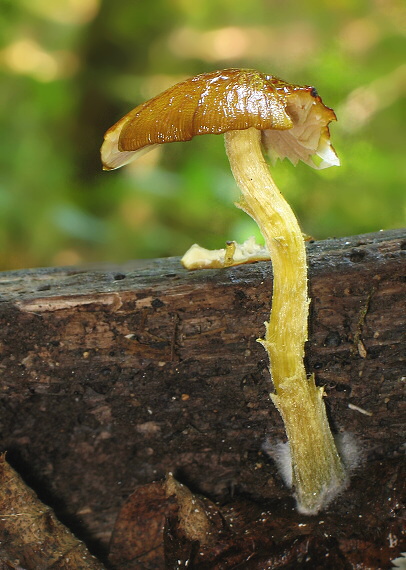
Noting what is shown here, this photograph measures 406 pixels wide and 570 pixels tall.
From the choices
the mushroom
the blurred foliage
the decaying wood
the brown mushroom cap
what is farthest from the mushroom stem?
the blurred foliage

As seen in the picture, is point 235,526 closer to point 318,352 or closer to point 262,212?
point 318,352

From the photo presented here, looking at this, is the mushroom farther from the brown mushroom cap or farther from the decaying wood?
the decaying wood

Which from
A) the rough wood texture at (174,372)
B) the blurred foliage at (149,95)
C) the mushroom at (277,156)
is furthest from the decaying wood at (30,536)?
the blurred foliage at (149,95)

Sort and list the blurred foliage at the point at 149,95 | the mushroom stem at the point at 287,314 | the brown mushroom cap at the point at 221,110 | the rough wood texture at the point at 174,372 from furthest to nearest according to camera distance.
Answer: the blurred foliage at the point at 149,95 → the rough wood texture at the point at 174,372 → the mushroom stem at the point at 287,314 → the brown mushroom cap at the point at 221,110

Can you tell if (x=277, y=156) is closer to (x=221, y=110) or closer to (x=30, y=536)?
(x=221, y=110)

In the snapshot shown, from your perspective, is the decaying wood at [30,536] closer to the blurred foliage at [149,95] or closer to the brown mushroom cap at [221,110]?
the brown mushroom cap at [221,110]

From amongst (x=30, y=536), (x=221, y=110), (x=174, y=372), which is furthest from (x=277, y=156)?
(x=30, y=536)

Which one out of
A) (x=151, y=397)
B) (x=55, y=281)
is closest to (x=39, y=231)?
(x=55, y=281)
